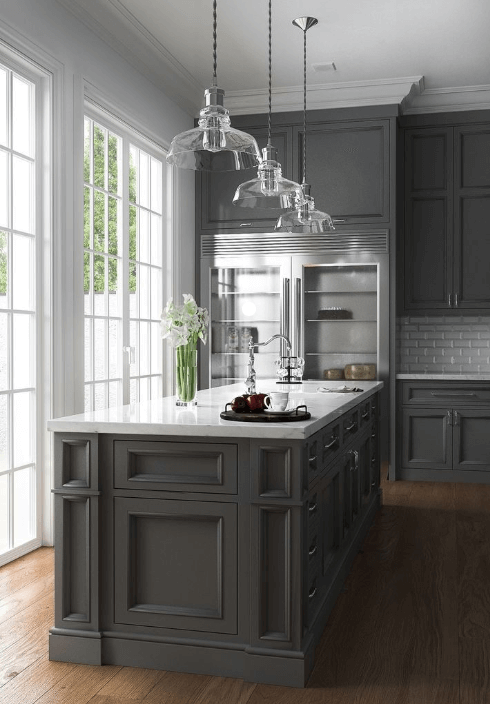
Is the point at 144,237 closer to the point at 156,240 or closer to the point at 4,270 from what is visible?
the point at 156,240

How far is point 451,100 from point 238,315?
97.2 inches

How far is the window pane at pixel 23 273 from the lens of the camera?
401cm

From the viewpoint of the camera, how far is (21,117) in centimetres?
407

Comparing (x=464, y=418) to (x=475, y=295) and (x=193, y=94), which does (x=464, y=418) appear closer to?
(x=475, y=295)

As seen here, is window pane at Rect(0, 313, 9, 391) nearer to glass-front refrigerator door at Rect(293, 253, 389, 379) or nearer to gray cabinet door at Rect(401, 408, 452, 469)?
glass-front refrigerator door at Rect(293, 253, 389, 379)

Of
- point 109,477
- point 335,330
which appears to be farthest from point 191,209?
point 109,477

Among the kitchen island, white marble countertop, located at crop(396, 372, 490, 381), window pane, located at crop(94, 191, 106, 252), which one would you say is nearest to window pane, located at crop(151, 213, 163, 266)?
window pane, located at crop(94, 191, 106, 252)

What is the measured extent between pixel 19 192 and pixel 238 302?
2.78 m

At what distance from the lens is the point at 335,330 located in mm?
6387

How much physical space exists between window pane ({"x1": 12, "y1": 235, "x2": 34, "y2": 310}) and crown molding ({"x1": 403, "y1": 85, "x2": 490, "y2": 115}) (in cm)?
367

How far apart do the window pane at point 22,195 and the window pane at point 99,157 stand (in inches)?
30.9

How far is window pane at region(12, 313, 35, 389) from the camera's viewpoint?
4.02m

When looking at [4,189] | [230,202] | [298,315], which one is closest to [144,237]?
[230,202]

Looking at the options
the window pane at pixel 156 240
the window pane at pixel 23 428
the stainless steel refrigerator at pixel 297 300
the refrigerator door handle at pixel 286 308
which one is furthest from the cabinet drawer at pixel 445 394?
the window pane at pixel 23 428
